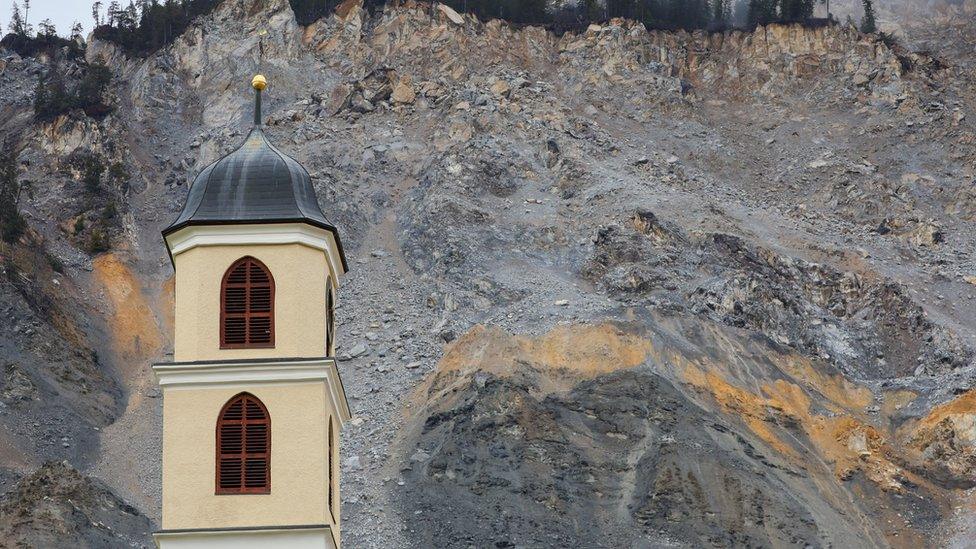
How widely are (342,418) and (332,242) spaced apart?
3.04 metres

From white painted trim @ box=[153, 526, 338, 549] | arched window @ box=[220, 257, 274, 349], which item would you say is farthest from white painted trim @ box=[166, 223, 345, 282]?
white painted trim @ box=[153, 526, 338, 549]

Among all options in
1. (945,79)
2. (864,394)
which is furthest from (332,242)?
(945,79)

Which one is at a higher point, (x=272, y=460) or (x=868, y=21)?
(x=868, y=21)

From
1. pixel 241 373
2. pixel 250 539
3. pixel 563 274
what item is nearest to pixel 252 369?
pixel 241 373

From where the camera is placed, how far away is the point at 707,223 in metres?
85.8

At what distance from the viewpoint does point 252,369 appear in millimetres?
28859

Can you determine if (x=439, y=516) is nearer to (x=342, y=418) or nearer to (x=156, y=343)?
(x=156, y=343)

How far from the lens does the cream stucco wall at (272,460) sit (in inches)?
1107

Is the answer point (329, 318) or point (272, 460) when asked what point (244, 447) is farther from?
point (329, 318)

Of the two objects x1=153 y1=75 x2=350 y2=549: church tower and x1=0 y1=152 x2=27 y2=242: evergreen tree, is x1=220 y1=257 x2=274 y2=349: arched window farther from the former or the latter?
x1=0 y1=152 x2=27 y2=242: evergreen tree

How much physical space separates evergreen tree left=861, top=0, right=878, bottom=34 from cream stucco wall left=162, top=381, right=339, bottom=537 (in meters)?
86.2

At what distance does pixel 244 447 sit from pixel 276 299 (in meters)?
2.46

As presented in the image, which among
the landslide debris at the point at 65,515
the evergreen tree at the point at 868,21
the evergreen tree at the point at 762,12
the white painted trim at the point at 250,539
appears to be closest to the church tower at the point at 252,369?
the white painted trim at the point at 250,539

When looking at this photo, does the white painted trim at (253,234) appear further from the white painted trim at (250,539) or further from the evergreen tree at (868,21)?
the evergreen tree at (868,21)
